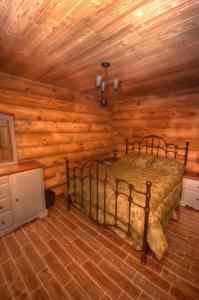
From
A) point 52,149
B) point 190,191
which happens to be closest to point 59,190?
point 52,149

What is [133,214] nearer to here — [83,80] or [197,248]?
[197,248]

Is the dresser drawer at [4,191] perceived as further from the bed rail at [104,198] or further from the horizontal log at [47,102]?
the horizontal log at [47,102]

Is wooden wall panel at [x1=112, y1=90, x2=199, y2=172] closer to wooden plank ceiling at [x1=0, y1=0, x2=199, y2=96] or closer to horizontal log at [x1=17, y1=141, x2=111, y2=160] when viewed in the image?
wooden plank ceiling at [x1=0, y1=0, x2=199, y2=96]

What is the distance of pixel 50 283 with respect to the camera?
1527 mm

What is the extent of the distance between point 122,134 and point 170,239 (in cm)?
305

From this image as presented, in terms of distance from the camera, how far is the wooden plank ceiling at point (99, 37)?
3.78 feet

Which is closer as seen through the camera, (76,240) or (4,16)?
(4,16)

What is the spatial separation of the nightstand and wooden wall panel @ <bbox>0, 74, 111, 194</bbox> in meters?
2.47

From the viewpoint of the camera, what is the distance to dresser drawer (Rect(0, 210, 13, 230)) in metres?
2.14

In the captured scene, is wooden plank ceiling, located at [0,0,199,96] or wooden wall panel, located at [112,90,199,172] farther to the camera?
wooden wall panel, located at [112,90,199,172]

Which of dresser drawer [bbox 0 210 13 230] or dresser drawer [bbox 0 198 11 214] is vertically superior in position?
dresser drawer [bbox 0 198 11 214]

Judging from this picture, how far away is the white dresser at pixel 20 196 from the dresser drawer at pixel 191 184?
298 cm

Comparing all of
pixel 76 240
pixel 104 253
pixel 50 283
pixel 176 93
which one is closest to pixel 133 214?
pixel 104 253

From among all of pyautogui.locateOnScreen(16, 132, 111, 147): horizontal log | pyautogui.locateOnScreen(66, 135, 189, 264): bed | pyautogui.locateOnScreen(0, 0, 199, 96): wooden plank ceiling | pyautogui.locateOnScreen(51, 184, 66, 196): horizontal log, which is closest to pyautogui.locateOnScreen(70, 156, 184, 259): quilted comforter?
pyautogui.locateOnScreen(66, 135, 189, 264): bed
